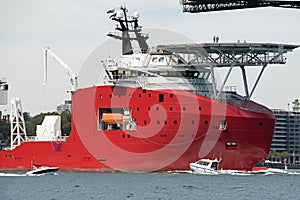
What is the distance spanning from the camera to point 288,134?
559 feet

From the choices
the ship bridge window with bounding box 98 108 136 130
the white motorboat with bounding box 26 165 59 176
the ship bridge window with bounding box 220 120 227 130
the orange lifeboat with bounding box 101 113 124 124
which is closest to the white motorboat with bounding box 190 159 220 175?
the ship bridge window with bounding box 220 120 227 130

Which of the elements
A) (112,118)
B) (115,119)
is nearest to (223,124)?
(115,119)

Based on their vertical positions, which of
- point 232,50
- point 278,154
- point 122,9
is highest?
point 122,9

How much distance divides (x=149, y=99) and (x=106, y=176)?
22.6ft

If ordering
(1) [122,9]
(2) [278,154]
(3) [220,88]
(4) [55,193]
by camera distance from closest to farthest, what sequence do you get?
(4) [55,193] → (3) [220,88] → (1) [122,9] → (2) [278,154]

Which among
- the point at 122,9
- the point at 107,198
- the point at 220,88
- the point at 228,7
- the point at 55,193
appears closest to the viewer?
the point at 107,198

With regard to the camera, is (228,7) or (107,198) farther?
(228,7)

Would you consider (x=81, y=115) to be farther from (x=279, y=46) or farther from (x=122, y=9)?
(x=279, y=46)

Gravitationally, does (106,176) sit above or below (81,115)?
below

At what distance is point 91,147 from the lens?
67.6 metres

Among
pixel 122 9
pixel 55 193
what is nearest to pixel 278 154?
pixel 122 9

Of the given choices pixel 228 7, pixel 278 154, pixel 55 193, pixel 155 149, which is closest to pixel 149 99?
pixel 155 149

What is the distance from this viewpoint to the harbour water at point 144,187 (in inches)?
1831

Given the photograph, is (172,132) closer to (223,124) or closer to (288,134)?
(223,124)
